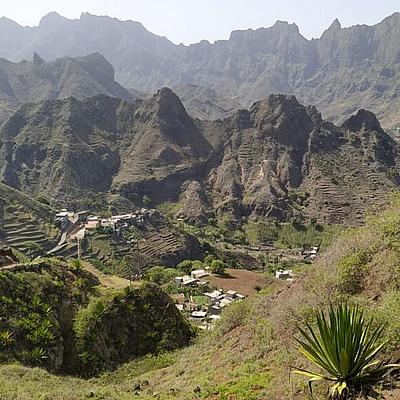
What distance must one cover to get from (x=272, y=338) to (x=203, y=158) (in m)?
117

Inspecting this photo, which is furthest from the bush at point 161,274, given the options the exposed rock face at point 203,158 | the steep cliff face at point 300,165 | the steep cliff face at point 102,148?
the steep cliff face at point 102,148

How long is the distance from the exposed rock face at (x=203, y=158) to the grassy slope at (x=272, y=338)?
83.9m

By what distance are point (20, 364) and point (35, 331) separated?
2.04m

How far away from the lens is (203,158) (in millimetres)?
128375

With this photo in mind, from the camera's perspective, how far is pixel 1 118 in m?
176

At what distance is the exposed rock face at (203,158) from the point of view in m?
107

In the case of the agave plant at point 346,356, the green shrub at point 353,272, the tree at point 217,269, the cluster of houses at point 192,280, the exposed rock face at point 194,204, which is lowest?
the agave plant at point 346,356

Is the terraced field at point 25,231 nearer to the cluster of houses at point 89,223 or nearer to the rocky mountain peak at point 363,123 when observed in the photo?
the cluster of houses at point 89,223

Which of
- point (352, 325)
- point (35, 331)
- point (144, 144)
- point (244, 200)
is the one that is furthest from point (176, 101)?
point (352, 325)

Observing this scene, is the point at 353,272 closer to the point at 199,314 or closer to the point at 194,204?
the point at 199,314

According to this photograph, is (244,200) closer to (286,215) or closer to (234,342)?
(286,215)

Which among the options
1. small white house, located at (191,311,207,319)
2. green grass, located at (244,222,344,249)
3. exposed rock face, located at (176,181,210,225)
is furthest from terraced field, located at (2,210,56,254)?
green grass, located at (244,222,344,249)

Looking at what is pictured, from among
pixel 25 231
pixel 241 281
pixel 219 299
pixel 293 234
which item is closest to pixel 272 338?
pixel 219 299

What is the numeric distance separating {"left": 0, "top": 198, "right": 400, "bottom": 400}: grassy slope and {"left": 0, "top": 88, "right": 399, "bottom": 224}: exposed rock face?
83.9 metres
